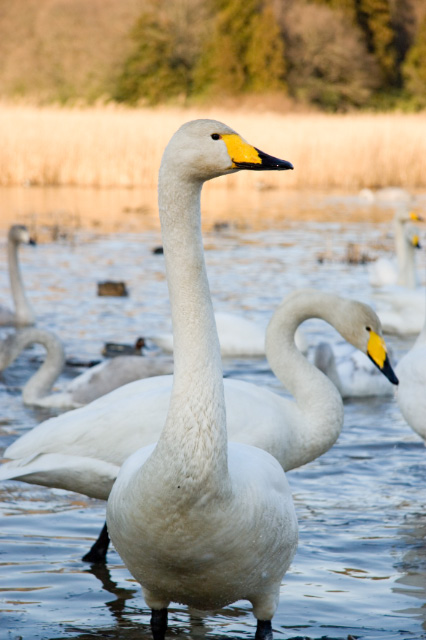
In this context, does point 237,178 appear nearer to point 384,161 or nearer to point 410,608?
point 384,161

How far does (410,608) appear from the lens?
153 inches

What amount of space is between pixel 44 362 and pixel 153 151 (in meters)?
16.1

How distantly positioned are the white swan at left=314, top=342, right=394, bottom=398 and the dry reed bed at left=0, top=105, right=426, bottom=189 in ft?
50.8

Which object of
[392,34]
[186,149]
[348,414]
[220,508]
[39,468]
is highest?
[392,34]

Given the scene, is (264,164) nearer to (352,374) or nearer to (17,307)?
(352,374)

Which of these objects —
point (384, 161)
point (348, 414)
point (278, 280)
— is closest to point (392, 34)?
point (384, 161)

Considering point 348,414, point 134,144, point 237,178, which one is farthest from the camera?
point 237,178

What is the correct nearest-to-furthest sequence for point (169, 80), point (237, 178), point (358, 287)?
1. point (358, 287)
2. point (237, 178)
3. point (169, 80)

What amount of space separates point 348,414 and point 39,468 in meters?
3.10

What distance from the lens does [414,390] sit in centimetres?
512

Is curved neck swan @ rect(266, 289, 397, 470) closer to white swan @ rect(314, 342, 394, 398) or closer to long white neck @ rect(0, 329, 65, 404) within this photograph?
white swan @ rect(314, 342, 394, 398)

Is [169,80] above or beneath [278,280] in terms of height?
above

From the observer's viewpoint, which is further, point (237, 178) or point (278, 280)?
point (237, 178)

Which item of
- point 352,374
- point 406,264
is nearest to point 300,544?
point 352,374
